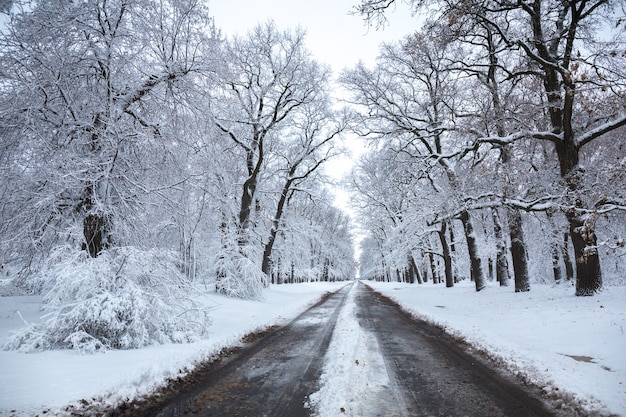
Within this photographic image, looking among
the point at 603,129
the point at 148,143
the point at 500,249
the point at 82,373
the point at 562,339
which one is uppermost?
the point at 603,129

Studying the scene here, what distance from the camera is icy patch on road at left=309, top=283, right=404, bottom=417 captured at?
12.7 ft

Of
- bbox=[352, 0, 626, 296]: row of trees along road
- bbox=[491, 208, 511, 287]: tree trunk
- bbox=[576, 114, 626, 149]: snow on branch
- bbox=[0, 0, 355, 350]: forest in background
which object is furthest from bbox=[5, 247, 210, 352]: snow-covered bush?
bbox=[491, 208, 511, 287]: tree trunk

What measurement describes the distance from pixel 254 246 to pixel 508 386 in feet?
46.2

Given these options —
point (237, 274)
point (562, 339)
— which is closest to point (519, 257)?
point (562, 339)

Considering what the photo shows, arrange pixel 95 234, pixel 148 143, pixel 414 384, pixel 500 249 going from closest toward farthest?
pixel 414 384, pixel 95 234, pixel 148 143, pixel 500 249

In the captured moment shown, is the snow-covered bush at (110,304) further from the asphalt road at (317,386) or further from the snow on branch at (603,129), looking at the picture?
the snow on branch at (603,129)

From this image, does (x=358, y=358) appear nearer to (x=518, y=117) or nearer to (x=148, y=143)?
(x=148, y=143)

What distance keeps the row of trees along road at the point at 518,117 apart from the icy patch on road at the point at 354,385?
406 centimetres

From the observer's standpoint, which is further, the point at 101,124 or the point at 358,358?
the point at 101,124

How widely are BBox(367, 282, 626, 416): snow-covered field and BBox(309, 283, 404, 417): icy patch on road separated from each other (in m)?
2.23

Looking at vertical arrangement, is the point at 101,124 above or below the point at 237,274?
above

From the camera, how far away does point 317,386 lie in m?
4.71

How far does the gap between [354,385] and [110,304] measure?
4878mm

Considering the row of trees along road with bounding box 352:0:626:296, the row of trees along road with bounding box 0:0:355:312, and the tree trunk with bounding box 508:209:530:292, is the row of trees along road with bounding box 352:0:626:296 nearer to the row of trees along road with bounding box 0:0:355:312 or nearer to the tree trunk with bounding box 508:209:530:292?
the tree trunk with bounding box 508:209:530:292
